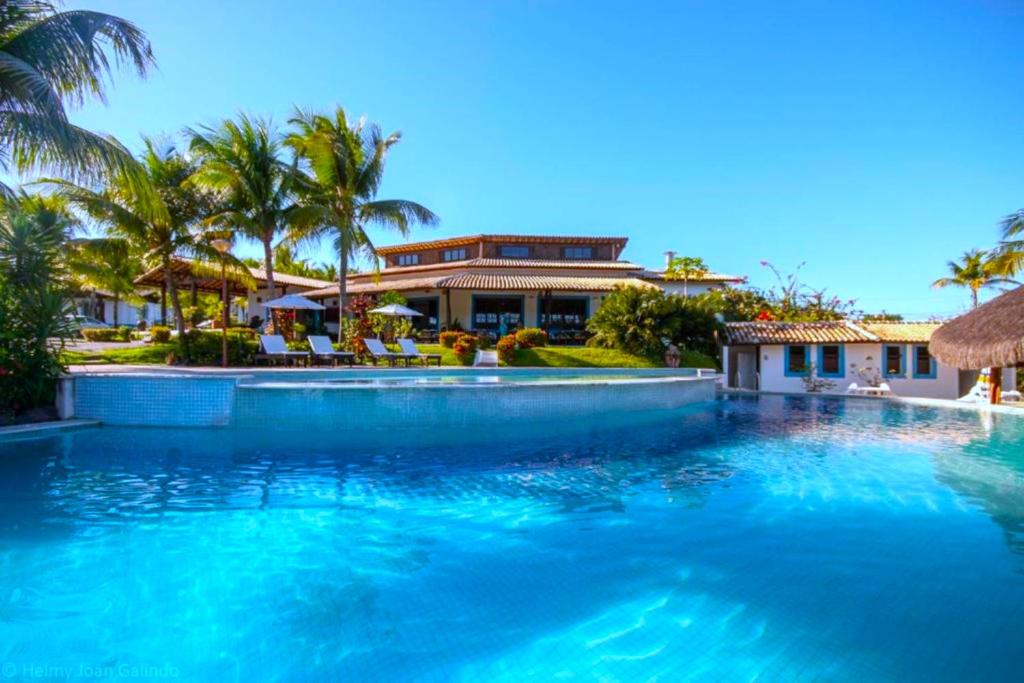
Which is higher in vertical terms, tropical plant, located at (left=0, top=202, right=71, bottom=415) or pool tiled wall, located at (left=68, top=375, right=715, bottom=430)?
tropical plant, located at (left=0, top=202, right=71, bottom=415)

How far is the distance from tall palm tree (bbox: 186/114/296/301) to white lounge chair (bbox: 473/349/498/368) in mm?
7675

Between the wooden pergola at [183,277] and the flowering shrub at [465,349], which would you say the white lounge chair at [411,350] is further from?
the wooden pergola at [183,277]

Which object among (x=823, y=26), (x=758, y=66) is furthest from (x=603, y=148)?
(x=823, y=26)

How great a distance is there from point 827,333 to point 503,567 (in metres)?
20.9

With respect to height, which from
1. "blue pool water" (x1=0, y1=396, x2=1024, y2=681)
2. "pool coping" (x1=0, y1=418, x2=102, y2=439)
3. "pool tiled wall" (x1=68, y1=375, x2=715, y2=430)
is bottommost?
"blue pool water" (x1=0, y1=396, x2=1024, y2=681)

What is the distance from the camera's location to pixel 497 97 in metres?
19.7

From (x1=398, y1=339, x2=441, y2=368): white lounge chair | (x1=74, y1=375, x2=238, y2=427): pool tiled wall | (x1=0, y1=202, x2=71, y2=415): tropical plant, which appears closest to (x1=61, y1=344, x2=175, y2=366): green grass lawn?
(x1=398, y1=339, x2=441, y2=368): white lounge chair

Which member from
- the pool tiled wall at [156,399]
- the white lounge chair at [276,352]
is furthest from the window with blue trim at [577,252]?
the pool tiled wall at [156,399]

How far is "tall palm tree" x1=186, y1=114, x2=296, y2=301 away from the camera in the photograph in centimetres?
1959

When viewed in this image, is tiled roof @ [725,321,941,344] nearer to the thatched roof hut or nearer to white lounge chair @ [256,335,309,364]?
the thatched roof hut

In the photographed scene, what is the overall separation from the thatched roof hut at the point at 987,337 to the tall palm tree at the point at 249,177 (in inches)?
743

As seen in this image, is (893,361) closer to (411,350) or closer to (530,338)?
(530,338)

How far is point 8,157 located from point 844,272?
3625cm

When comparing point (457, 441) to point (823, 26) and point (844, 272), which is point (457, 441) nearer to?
point (823, 26)
